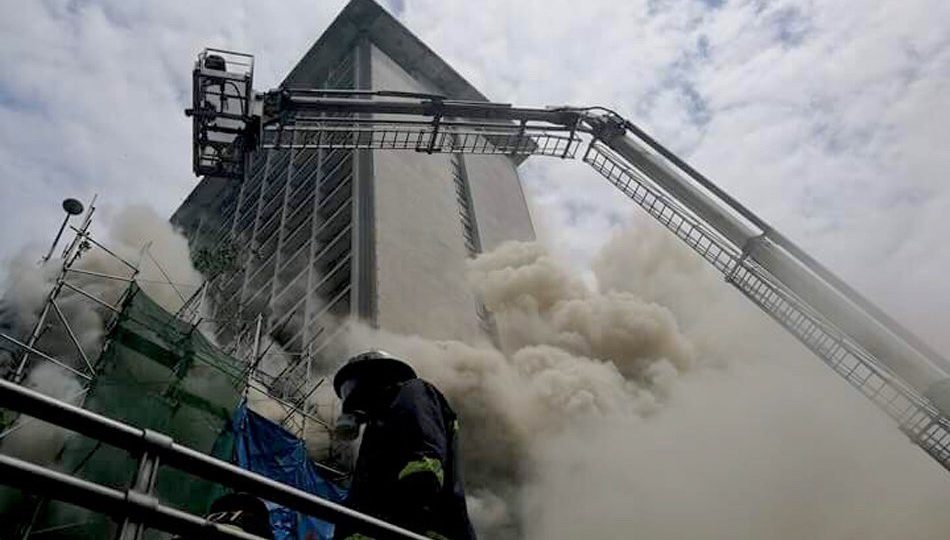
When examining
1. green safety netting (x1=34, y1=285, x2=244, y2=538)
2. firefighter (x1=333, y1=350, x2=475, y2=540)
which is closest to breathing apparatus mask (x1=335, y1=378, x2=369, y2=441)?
firefighter (x1=333, y1=350, x2=475, y2=540)

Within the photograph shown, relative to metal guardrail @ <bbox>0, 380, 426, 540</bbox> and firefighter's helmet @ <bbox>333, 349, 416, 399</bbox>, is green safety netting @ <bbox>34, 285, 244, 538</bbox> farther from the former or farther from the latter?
metal guardrail @ <bbox>0, 380, 426, 540</bbox>

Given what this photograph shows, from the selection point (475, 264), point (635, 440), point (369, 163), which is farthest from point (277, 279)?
point (635, 440)

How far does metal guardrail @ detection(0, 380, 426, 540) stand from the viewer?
4.77 ft

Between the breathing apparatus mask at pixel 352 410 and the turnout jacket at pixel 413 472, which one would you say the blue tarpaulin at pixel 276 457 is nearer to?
the breathing apparatus mask at pixel 352 410

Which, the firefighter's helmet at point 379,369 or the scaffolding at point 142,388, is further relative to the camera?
the scaffolding at point 142,388

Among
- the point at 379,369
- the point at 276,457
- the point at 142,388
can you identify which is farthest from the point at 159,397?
the point at 379,369

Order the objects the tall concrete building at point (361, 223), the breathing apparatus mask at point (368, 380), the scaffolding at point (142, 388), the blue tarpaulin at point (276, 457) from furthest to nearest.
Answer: the tall concrete building at point (361, 223) < the blue tarpaulin at point (276, 457) < the scaffolding at point (142, 388) < the breathing apparatus mask at point (368, 380)

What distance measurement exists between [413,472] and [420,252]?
19849mm

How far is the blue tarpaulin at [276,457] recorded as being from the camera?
9.69 meters

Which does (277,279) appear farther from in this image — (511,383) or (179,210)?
(179,210)

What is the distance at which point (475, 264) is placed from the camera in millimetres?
24531

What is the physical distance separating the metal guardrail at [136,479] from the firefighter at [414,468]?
0.51 metres

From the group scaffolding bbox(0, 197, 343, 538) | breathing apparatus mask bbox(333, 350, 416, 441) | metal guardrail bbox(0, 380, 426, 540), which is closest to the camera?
metal guardrail bbox(0, 380, 426, 540)

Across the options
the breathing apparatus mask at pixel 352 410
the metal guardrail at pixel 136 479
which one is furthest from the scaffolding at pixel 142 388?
the metal guardrail at pixel 136 479
